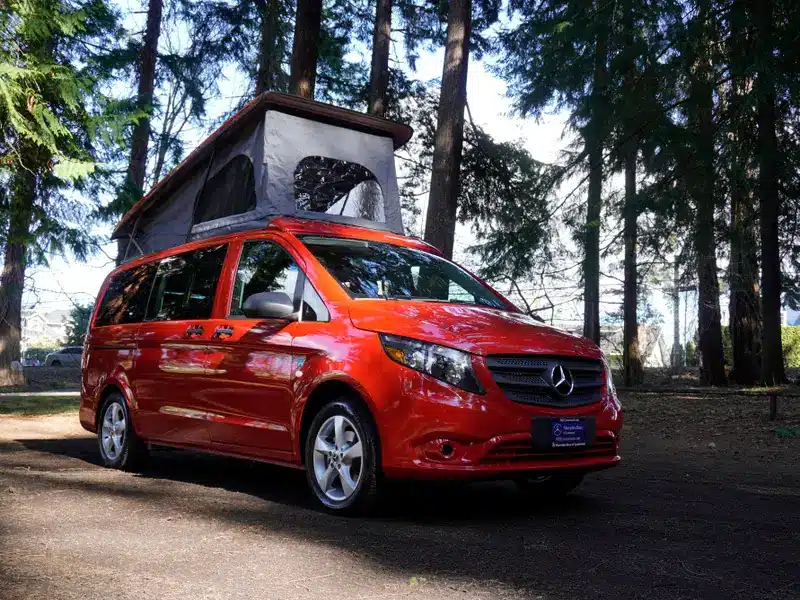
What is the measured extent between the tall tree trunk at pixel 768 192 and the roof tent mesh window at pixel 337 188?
5637 millimetres

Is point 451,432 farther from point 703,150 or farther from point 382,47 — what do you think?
point 382,47

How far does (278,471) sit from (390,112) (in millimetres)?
15164

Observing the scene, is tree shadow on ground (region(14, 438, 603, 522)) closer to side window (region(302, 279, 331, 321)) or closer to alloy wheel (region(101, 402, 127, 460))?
alloy wheel (region(101, 402, 127, 460))

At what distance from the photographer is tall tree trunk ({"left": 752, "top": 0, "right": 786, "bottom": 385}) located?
1148 centimetres

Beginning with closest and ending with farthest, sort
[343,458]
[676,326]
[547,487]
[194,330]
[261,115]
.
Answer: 1. [343,458]
2. [547,487]
3. [194,330]
4. [261,115]
5. [676,326]

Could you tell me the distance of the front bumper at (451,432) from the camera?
515cm

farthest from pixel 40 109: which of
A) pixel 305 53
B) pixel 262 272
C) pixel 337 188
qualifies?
pixel 262 272

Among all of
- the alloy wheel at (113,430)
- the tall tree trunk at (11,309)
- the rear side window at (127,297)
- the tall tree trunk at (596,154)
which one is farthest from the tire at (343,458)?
the tall tree trunk at (11,309)

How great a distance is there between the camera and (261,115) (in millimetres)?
8992

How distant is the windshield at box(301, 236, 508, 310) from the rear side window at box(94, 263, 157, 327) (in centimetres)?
239

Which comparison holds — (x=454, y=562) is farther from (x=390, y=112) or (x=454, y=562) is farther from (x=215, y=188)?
(x=390, y=112)

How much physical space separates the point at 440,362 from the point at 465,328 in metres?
0.36

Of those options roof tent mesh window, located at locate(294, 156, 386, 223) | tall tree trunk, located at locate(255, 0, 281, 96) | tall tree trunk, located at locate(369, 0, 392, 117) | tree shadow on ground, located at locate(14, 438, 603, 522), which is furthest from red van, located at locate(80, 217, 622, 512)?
tall tree trunk, located at locate(255, 0, 281, 96)

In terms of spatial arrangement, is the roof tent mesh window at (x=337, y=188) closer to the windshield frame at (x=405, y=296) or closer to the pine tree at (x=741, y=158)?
the windshield frame at (x=405, y=296)
